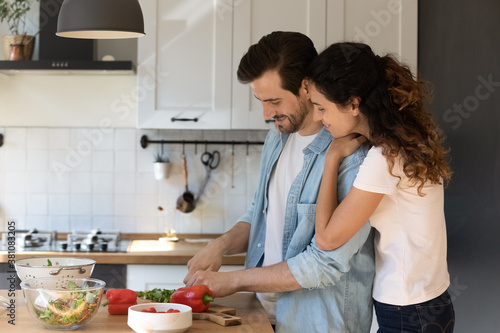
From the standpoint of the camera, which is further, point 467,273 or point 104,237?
point 104,237

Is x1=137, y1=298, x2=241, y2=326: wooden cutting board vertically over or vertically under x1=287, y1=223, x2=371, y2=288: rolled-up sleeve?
under

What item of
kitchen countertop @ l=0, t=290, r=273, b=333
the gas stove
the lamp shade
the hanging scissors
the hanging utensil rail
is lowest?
the gas stove

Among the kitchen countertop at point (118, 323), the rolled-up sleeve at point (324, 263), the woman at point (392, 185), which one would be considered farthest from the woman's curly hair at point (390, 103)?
the kitchen countertop at point (118, 323)

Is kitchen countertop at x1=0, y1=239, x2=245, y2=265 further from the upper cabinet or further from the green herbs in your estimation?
the green herbs

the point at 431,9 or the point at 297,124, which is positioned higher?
the point at 431,9

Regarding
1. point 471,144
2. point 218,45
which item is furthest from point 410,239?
point 218,45

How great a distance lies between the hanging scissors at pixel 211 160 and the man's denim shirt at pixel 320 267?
6.32ft

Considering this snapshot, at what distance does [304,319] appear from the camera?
6.19ft

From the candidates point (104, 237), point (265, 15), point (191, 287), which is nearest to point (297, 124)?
point (191, 287)

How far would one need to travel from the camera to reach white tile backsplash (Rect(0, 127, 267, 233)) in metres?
3.90

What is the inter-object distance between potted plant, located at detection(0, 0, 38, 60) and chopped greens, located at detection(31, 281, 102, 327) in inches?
92.9

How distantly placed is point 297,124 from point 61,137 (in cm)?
220

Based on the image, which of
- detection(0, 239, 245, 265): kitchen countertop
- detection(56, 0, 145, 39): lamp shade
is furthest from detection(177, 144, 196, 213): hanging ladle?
detection(56, 0, 145, 39): lamp shade

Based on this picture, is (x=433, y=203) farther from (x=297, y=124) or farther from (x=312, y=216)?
(x=297, y=124)
